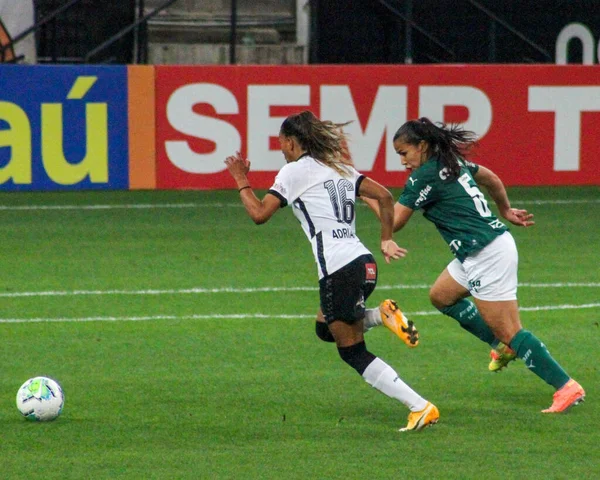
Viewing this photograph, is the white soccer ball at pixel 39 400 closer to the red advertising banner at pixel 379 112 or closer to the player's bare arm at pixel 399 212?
the player's bare arm at pixel 399 212

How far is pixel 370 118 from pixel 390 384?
11.9m

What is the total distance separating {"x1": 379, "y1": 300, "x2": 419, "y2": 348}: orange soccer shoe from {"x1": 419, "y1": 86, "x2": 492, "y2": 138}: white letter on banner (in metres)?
11.9

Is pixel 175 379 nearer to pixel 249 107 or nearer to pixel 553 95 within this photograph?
pixel 249 107

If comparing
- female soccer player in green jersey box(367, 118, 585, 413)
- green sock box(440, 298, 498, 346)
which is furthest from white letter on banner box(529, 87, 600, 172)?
female soccer player in green jersey box(367, 118, 585, 413)

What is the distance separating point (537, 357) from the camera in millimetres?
7359

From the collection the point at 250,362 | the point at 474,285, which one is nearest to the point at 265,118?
the point at 250,362

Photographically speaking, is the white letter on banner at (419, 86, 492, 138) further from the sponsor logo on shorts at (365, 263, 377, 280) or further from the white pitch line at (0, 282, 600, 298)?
the sponsor logo on shorts at (365, 263, 377, 280)

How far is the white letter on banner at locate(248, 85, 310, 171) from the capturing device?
18.3 m

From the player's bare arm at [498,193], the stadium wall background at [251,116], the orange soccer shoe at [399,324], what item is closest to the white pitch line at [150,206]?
the stadium wall background at [251,116]

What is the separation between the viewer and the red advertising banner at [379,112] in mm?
18219

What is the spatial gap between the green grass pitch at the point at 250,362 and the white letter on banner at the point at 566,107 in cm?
320

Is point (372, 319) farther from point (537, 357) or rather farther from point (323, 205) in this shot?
point (537, 357)

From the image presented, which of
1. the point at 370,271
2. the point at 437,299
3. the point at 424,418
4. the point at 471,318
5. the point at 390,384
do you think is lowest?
the point at 424,418

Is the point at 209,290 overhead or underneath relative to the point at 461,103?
underneath
